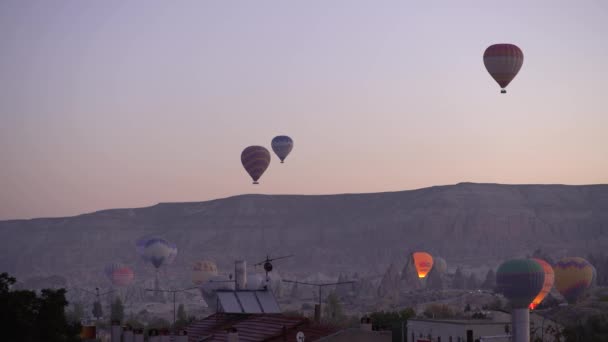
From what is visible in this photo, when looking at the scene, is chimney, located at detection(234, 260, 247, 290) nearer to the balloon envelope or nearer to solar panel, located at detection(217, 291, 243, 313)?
solar panel, located at detection(217, 291, 243, 313)

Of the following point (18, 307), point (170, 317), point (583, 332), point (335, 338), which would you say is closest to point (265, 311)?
point (335, 338)

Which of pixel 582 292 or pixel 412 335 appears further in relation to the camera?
pixel 582 292

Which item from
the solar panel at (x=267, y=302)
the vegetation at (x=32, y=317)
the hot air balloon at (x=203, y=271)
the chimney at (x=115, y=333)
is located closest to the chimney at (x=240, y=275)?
the solar panel at (x=267, y=302)

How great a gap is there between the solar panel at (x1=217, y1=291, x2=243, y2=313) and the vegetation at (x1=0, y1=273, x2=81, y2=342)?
15.6 metres

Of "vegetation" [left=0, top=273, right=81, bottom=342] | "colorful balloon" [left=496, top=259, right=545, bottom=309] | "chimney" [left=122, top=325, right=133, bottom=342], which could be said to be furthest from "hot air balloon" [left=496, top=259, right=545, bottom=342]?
"vegetation" [left=0, top=273, right=81, bottom=342]

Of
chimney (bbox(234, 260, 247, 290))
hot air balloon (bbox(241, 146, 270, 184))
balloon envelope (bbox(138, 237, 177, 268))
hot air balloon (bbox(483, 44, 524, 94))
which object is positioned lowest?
chimney (bbox(234, 260, 247, 290))

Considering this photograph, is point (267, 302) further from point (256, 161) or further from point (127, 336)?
point (256, 161)

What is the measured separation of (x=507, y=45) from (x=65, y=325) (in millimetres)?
58134

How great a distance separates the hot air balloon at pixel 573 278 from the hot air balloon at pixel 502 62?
2119 inches

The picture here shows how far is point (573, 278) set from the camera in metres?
146

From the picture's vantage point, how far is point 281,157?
128625 mm

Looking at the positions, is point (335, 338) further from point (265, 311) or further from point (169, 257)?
point (169, 257)

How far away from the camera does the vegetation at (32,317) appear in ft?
155

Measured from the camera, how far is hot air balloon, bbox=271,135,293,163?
128m
